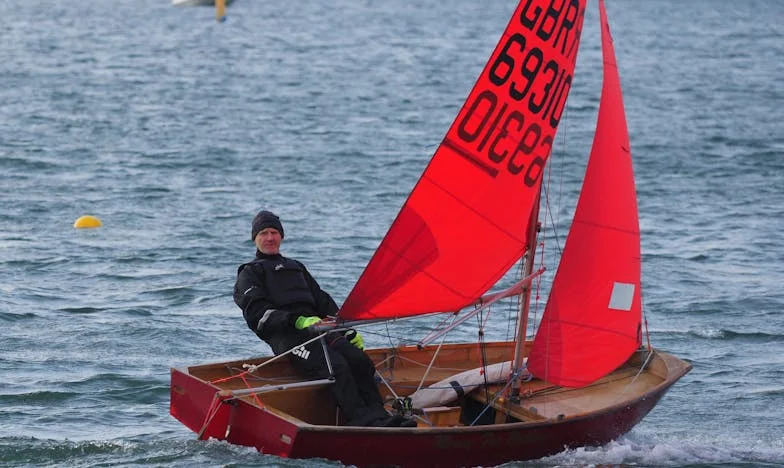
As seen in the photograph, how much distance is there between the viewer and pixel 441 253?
9.03m

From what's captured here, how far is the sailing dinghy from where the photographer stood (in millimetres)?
8516

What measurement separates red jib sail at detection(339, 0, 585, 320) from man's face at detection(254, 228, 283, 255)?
2.34 feet

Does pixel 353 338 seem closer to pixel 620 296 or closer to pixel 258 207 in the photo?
pixel 620 296

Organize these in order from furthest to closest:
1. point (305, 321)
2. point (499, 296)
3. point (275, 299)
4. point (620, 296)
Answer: point (620, 296), point (499, 296), point (275, 299), point (305, 321)

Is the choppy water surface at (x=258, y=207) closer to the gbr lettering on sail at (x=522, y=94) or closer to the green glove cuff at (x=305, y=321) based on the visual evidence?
the green glove cuff at (x=305, y=321)

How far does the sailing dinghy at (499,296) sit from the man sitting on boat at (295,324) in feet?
0.60

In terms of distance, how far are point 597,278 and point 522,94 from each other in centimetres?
135

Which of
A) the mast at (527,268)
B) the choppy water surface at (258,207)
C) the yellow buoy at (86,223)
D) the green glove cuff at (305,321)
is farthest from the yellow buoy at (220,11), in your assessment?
the green glove cuff at (305,321)

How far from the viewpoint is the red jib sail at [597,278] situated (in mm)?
9328

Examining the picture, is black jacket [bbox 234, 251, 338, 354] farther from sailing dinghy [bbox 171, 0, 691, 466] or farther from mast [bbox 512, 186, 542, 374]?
mast [bbox 512, 186, 542, 374]

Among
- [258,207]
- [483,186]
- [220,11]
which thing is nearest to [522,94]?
[483,186]

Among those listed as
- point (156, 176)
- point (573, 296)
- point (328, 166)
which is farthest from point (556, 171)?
point (573, 296)

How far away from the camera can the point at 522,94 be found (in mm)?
8992

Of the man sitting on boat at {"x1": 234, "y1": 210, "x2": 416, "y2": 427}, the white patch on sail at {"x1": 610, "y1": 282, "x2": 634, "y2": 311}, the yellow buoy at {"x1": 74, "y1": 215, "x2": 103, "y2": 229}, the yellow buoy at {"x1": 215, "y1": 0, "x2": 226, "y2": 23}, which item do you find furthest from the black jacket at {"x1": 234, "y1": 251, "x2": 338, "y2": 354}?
the yellow buoy at {"x1": 215, "y1": 0, "x2": 226, "y2": 23}
